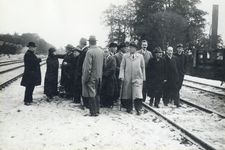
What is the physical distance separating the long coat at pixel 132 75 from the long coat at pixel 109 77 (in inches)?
13.7

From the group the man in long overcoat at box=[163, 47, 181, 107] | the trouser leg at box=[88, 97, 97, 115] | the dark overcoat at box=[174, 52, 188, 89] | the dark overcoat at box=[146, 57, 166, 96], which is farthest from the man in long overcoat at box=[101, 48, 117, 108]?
the dark overcoat at box=[174, 52, 188, 89]

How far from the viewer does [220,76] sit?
1302 centimetres

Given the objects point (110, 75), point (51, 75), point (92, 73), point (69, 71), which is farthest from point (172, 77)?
point (51, 75)

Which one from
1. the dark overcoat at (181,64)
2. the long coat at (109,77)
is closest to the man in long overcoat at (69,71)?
the long coat at (109,77)

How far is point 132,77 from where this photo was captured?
6688 millimetres

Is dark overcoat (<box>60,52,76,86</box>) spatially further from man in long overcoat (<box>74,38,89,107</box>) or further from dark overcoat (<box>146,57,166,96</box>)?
dark overcoat (<box>146,57,166,96</box>)

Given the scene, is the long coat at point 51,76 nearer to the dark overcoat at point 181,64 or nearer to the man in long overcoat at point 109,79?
the man in long overcoat at point 109,79

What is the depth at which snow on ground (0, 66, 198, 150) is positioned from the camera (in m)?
4.35

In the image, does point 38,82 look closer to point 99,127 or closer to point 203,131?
point 99,127

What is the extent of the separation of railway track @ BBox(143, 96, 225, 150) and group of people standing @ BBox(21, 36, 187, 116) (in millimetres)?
476

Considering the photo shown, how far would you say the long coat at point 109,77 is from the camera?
696 centimetres

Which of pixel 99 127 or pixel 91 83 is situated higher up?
pixel 91 83

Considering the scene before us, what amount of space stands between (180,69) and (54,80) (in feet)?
13.7

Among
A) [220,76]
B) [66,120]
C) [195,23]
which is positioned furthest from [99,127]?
[195,23]
